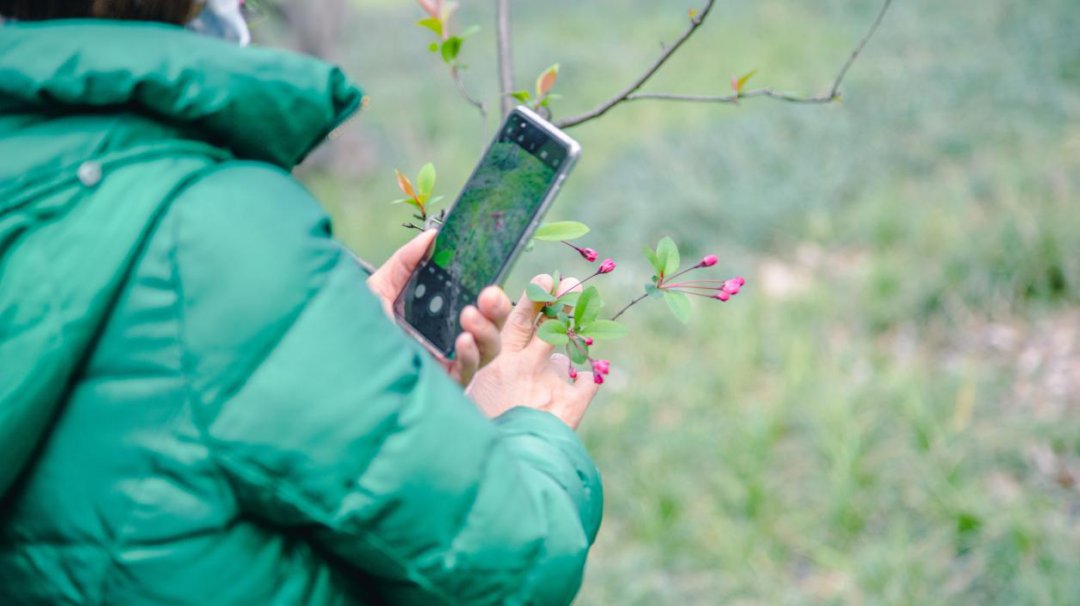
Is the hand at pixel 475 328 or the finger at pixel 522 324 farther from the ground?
the hand at pixel 475 328

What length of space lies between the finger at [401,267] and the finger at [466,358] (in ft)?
0.58

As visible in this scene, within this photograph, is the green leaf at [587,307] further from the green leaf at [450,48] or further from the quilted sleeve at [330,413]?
the green leaf at [450,48]

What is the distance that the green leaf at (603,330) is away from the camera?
126 cm

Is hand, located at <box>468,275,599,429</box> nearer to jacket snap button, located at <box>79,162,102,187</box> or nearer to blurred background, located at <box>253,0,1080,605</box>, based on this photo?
jacket snap button, located at <box>79,162,102,187</box>

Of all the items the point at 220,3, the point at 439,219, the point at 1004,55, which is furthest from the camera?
the point at 1004,55

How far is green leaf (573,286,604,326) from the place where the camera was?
1.23 meters

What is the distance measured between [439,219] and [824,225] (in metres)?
4.01

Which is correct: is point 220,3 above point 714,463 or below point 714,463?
above

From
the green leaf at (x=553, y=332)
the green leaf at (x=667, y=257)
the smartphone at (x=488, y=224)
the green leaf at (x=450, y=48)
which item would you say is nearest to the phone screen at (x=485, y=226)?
the smartphone at (x=488, y=224)

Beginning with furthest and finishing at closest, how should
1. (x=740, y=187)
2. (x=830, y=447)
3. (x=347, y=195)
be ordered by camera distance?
(x=347, y=195), (x=740, y=187), (x=830, y=447)

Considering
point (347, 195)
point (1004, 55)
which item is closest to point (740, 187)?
point (1004, 55)

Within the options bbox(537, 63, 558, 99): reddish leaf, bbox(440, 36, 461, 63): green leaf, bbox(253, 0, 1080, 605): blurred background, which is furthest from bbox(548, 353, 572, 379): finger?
bbox(253, 0, 1080, 605): blurred background

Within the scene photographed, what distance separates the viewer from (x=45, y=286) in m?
0.80

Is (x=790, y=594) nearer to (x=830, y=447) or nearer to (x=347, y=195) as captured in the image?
(x=830, y=447)
